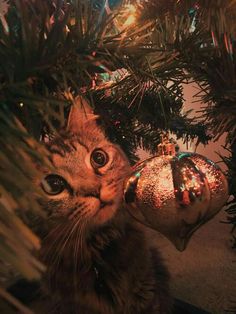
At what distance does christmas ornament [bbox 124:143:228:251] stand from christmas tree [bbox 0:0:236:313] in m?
0.08

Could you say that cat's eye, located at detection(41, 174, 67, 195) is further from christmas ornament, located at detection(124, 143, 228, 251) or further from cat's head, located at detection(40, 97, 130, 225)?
christmas ornament, located at detection(124, 143, 228, 251)

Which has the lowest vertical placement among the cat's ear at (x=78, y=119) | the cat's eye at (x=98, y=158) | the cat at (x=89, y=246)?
the cat at (x=89, y=246)

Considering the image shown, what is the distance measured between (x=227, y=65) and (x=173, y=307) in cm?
40

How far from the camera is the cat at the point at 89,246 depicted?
1.28 feet

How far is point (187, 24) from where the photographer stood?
0.33m

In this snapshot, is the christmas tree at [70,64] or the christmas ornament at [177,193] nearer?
the christmas tree at [70,64]

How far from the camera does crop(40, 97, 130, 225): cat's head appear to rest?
0.39m

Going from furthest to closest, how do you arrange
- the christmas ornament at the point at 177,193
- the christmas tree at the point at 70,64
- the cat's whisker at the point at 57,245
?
the cat's whisker at the point at 57,245, the christmas ornament at the point at 177,193, the christmas tree at the point at 70,64

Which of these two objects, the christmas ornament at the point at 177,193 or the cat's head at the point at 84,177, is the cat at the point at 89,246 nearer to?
the cat's head at the point at 84,177

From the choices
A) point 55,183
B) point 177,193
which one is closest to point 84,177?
point 55,183

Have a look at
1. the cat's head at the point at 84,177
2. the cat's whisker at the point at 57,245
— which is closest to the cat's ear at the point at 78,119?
the cat's head at the point at 84,177

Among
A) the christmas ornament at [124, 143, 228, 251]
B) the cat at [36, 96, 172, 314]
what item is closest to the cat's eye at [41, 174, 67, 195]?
the cat at [36, 96, 172, 314]

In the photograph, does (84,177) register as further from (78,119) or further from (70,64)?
(70,64)

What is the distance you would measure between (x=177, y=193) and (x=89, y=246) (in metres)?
0.18
